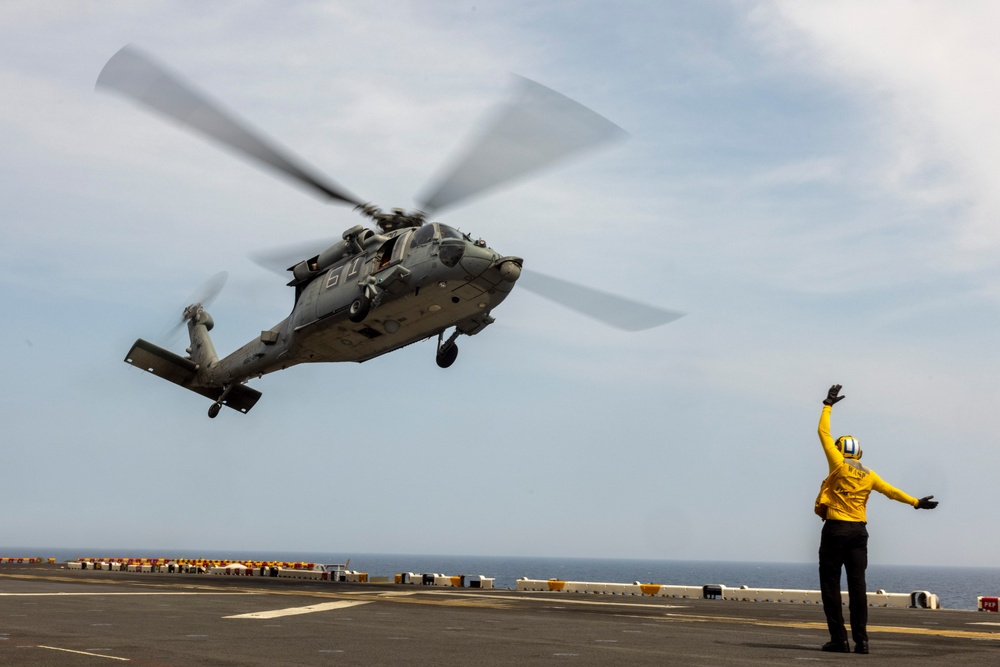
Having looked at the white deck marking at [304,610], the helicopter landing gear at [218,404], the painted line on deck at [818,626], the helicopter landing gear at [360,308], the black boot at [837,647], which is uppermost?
the helicopter landing gear at [360,308]

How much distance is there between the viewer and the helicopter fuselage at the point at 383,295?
2559 centimetres

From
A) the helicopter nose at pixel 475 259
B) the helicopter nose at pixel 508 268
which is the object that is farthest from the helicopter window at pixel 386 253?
the helicopter nose at pixel 508 268

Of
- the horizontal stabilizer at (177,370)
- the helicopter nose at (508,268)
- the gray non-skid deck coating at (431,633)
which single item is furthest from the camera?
the horizontal stabilizer at (177,370)

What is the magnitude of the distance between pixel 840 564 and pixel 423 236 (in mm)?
17129

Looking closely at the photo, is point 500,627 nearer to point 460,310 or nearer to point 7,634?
point 7,634

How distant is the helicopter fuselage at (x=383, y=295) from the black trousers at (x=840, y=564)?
15144 mm

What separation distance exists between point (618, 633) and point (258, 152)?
1666 centimetres

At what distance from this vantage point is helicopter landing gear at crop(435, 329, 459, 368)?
96.1 ft

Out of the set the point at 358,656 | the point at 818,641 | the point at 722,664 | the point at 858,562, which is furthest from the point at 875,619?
the point at 358,656

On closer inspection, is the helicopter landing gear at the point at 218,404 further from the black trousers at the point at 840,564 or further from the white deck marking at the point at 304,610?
the black trousers at the point at 840,564

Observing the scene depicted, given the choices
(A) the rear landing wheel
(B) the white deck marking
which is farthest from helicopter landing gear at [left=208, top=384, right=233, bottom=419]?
(B) the white deck marking

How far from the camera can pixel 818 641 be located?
12422 millimetres

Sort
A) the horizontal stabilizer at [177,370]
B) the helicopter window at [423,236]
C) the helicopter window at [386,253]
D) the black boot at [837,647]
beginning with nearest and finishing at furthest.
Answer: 1. the black boot at [837,647]
2. the helicopter window at [423,236]
3. the helicopter window at [386,253]
4. the horizontal stabilizer at [177,370]

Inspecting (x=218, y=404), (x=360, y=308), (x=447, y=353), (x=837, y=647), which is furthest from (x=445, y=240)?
(x=837, y=647)
